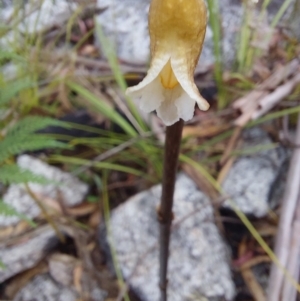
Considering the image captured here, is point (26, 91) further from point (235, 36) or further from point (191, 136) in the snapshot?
point (235, 36)

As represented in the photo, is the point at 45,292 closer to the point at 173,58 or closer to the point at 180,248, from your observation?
the point at 180,248

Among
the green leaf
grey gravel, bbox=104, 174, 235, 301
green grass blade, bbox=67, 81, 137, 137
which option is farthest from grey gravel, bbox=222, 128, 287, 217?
the green leaf

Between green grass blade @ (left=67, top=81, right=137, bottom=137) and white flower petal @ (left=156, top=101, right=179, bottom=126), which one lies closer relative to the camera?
white flower petal @ (left=156, top=101, right=179, bottom=126)

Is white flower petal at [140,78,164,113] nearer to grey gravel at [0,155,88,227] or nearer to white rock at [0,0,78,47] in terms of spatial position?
white rock at [0,0,78,47]

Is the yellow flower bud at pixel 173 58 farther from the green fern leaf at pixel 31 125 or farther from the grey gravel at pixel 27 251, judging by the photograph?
the grey gravel at pixel 27 251

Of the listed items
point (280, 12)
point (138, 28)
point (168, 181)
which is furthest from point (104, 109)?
point (168, 181)
